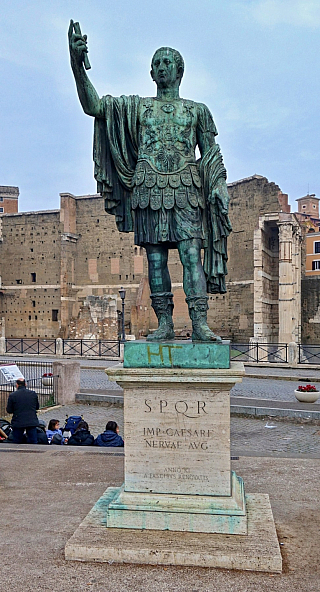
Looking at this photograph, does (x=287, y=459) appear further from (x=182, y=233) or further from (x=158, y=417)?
(x=182, y=233)

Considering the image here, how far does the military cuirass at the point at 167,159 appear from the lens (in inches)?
149

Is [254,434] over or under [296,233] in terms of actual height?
under

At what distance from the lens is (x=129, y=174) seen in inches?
159

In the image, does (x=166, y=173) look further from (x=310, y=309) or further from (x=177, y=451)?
(x=310, y=309)

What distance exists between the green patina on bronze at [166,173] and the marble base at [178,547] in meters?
1.27

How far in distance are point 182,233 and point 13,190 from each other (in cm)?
6536

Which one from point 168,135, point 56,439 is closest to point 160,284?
point 168,135

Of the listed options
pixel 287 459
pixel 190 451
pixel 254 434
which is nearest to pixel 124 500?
pixel 190 451

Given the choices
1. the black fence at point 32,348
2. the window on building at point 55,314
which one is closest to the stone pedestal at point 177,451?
the black fence at point 32,348

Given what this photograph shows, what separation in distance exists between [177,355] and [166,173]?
1279mm

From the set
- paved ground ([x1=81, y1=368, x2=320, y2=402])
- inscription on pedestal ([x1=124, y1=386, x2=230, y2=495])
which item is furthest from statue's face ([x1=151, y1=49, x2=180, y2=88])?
paved ground ([x1=81, y1=368, x2=320, y2=402])

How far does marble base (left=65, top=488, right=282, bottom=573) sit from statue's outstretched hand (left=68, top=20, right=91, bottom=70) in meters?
3.11

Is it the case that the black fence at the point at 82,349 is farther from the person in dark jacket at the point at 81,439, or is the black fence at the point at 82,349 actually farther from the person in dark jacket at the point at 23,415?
the person in dark jacket at the point at 81,439

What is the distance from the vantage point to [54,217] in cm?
4112
